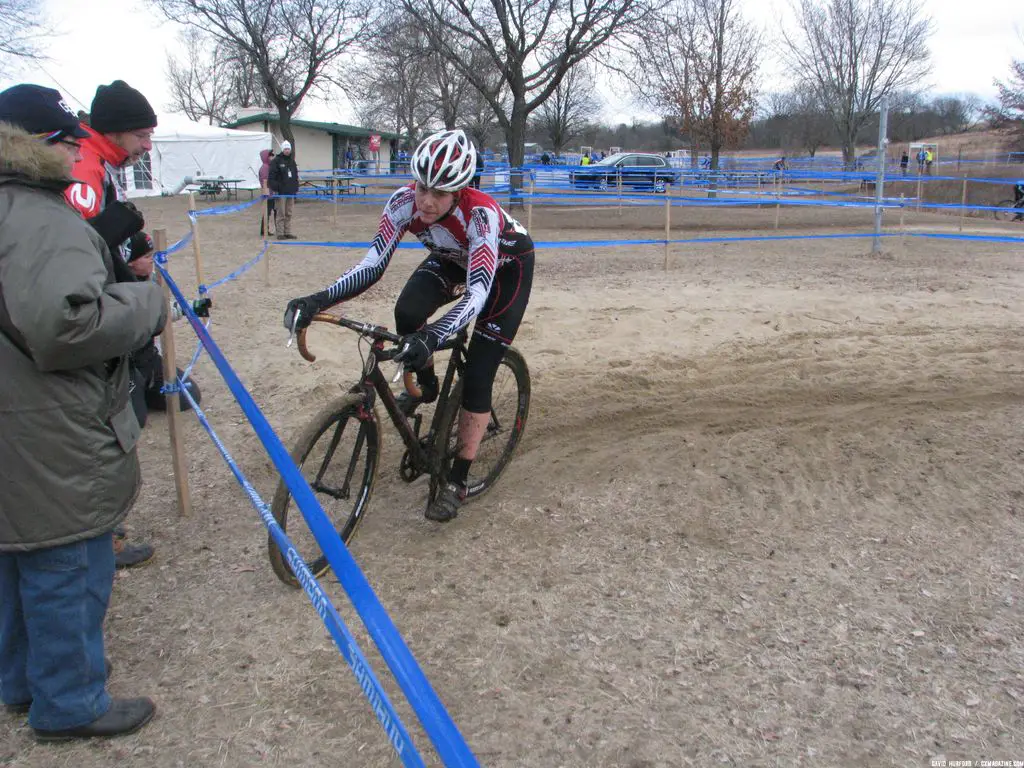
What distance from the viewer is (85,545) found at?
2.39 metres

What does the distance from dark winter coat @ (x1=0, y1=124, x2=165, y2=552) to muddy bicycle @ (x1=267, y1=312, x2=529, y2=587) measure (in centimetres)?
83

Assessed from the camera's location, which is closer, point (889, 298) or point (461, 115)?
point (889, 298)

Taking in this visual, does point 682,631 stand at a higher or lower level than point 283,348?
lower

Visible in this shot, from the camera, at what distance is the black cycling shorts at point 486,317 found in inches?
161

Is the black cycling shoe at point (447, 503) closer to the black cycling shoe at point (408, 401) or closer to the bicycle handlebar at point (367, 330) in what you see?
the black cycling shoe at point (408, 401)

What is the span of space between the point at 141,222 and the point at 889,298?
879 cm

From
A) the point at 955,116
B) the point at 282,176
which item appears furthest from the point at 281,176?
the point at 955,116

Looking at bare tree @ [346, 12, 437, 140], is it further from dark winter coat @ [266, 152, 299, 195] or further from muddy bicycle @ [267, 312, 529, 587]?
muddy bicycle @ [267, 312, 529, 587]

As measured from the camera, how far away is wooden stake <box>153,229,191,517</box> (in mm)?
3797

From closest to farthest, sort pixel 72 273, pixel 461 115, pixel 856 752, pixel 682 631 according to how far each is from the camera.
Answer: pixel 72 273
pixel 856 752
pixel 682 631
pixel 461 115

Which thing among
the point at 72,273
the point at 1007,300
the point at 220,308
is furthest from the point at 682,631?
the point at 1007,300

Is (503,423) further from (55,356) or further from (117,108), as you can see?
(55,356)

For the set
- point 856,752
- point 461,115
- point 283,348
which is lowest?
point 856,752

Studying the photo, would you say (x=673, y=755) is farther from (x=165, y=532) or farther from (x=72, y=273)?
(x=165, y=532)
